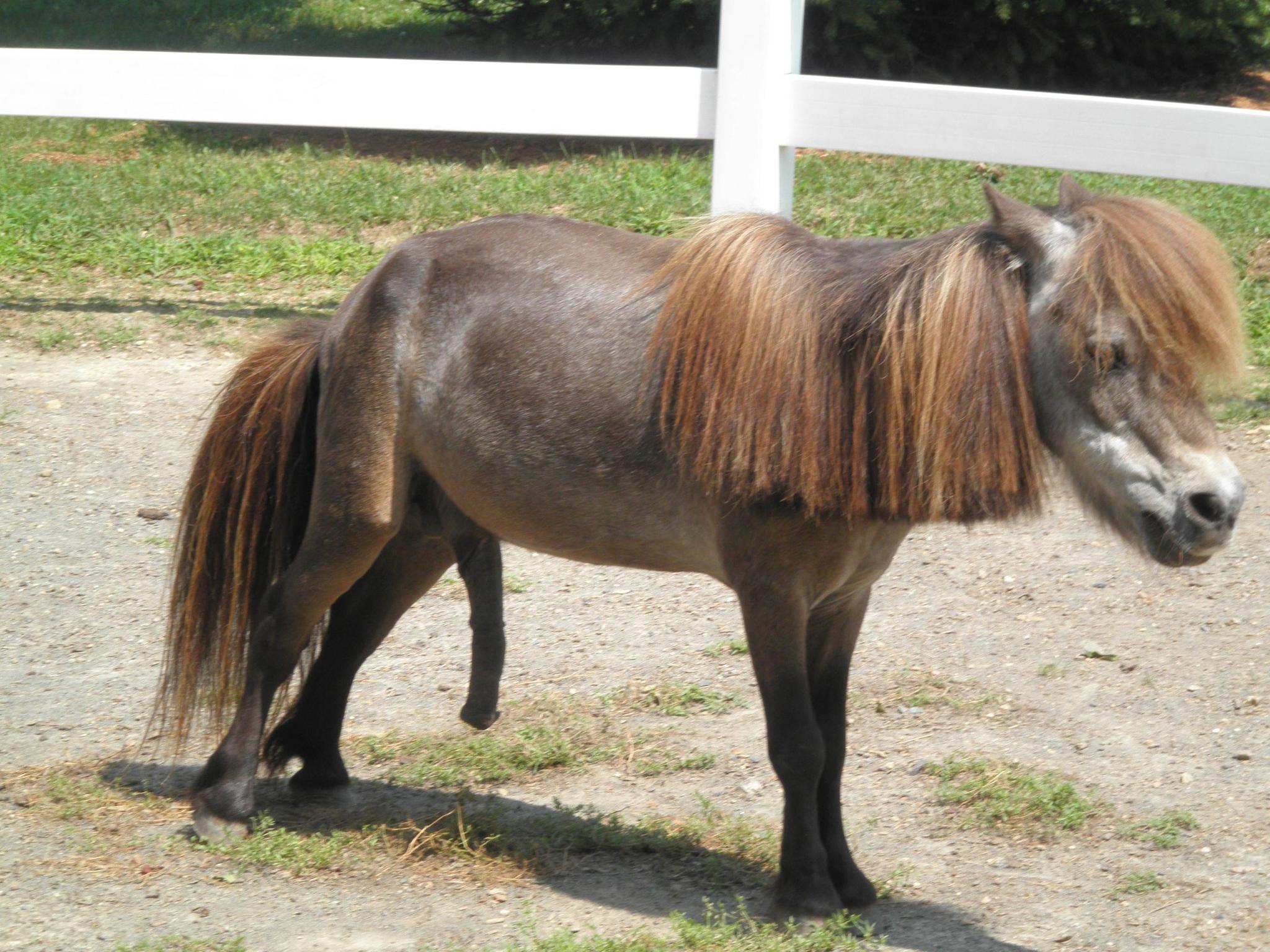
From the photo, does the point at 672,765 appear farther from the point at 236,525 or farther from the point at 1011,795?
the point at 236,525

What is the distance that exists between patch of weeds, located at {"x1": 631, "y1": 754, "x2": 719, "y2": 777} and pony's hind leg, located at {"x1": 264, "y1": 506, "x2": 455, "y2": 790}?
2.73 ft

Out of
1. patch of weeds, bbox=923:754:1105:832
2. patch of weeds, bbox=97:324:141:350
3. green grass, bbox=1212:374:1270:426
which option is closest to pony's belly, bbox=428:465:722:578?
patch of weeds, bbox=923:754:1105:832

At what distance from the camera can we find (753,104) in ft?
23.2

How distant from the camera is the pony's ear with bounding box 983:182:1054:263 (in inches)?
117

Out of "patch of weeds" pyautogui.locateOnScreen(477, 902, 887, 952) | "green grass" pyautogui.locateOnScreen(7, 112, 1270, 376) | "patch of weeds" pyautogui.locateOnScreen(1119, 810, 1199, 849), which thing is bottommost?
"patch of weeds" pyautogui.locateOnScreen(477, 902, 887, 952)

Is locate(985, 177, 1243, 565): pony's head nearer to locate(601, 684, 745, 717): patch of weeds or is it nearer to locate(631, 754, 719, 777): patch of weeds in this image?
locate(631, 754, 719, 777): patch of weeds

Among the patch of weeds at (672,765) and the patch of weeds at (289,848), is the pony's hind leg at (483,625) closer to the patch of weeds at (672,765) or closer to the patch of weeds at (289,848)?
the patch of weeds at (289,848)

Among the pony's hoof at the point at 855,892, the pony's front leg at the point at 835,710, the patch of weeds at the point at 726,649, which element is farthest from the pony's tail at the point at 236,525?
the pony's hoof at the point at 855,892

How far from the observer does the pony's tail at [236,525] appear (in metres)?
3.91

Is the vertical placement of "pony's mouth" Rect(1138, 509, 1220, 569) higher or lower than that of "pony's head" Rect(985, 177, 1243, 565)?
lower

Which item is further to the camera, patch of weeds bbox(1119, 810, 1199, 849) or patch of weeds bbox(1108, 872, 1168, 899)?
patch of weeds bbox(1119, 810, 1199, 849)

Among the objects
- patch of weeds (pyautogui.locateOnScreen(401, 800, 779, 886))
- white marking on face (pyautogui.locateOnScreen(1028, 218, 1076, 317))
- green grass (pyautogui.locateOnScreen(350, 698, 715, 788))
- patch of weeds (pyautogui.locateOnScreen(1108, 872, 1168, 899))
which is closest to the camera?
white marking on face (pyautogui.locateOnScreen(1028, 218, 1076, 317))

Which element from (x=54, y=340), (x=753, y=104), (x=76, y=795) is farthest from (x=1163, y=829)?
(x=54, y=340)

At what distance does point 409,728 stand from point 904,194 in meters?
6.12
